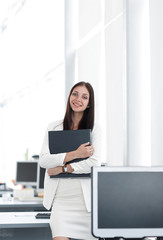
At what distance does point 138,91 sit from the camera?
3.92 metres

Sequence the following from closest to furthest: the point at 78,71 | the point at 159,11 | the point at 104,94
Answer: the point at 159,11 → the point at 104,94 → the point at 78,71

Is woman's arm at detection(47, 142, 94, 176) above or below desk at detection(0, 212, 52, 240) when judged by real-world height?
above

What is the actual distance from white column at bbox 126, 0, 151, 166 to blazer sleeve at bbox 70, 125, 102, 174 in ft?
2.82

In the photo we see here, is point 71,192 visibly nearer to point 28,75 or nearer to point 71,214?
point 71,214

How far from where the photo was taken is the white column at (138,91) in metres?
3.91

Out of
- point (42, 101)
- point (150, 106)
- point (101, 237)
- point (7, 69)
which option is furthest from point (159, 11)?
point (7, 69)

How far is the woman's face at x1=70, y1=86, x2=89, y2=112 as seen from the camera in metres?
3.12

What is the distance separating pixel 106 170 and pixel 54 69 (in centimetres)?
575

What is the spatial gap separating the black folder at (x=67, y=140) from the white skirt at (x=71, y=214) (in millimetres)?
97

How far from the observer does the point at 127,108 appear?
3939 millimetres

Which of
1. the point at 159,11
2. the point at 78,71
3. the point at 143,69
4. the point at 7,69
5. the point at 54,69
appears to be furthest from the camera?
the point at 7,69

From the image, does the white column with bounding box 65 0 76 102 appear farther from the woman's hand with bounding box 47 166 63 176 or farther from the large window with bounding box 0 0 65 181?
the woman's hand with bounding box 47 166 63 176

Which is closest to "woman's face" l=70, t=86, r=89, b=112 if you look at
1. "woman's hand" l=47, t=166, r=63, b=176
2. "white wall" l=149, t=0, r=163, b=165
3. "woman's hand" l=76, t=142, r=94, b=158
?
"woman's hand" l=76, t=142, r=94, b=158

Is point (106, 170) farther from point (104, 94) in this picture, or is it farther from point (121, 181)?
point (104, 94)
